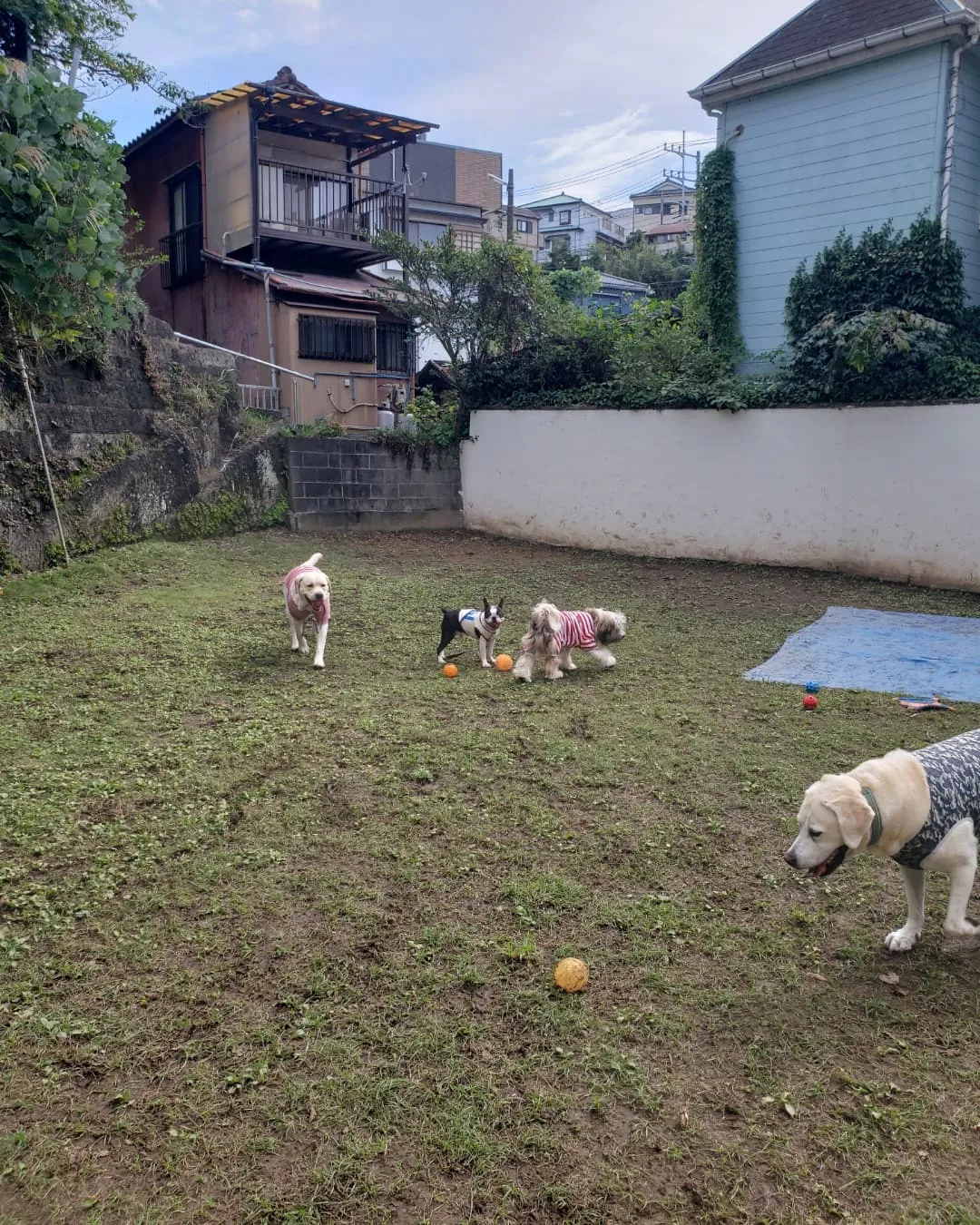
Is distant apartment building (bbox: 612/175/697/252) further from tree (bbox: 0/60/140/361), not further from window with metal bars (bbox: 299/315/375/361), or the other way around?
tree (bbox: 0/60/140/361)

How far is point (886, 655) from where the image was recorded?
6988 millimetres

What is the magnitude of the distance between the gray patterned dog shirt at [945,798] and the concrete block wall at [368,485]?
10.5 m

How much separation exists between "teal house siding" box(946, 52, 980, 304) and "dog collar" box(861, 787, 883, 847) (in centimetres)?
1177

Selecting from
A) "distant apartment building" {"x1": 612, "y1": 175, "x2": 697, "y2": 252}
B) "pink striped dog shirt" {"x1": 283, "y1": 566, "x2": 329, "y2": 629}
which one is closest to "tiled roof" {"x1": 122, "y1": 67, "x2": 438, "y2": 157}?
"pink striped dog shirt" {"x1": 283, "y1": 566, "x2": 329, "y2": 629}

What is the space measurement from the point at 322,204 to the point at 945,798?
19629mm

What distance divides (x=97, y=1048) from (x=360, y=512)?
430 inches

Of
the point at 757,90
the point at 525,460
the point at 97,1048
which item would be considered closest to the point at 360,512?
the point at 525,460

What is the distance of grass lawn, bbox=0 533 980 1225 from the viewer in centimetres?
206

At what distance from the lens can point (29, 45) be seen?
38.0ft

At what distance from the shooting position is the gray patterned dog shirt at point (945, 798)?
272 cm

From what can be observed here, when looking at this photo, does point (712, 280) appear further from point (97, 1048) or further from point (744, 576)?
point (97, 1048)

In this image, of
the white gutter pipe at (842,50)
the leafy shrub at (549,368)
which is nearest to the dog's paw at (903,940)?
the leafy shrub at (549,368)

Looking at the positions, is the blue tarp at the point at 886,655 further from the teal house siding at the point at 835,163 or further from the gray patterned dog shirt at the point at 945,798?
the teal house siding at the point at 835,163

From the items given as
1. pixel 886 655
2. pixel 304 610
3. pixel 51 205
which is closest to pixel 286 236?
pixel 51 205
